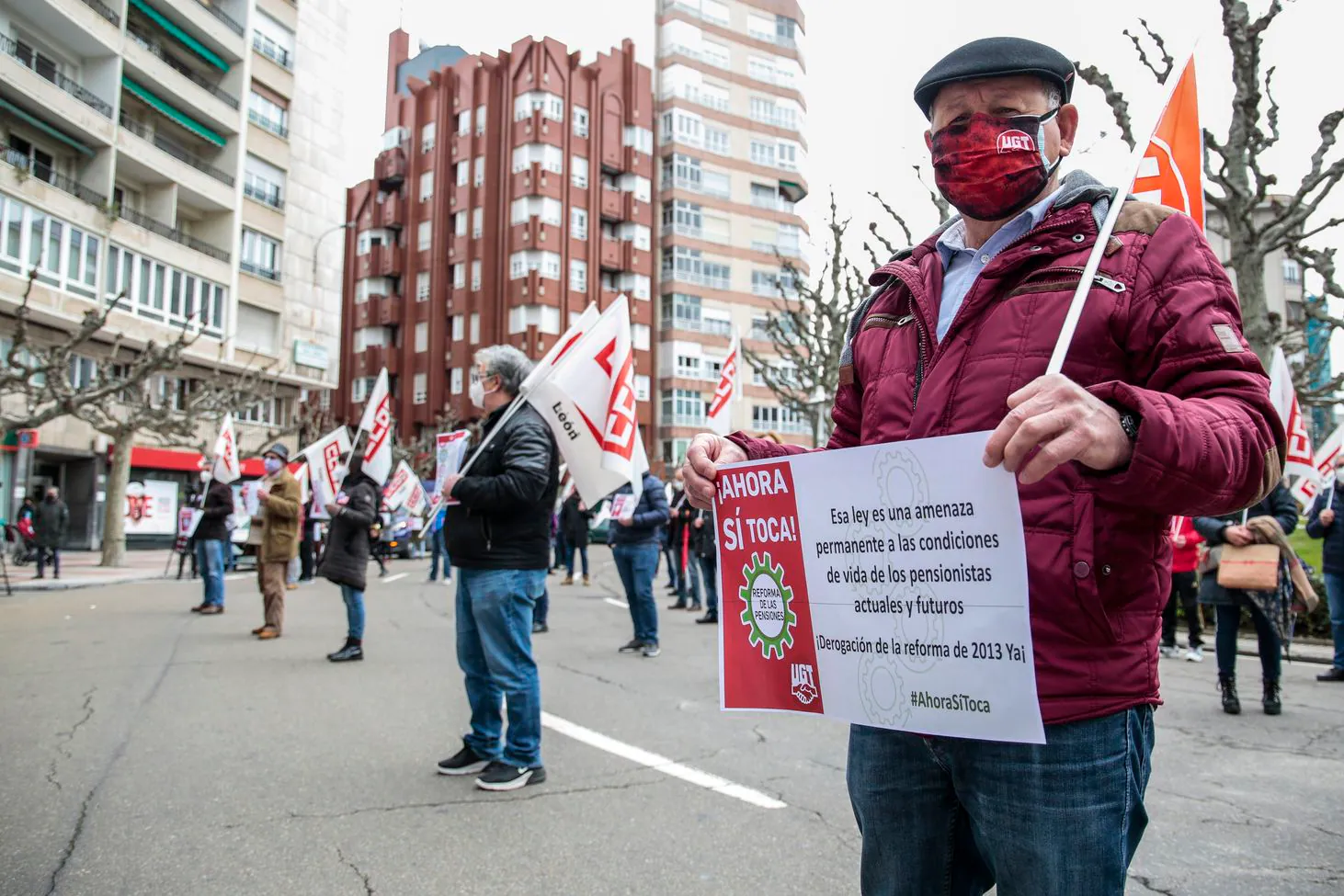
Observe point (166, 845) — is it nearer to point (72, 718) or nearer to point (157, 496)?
point (72, 718)

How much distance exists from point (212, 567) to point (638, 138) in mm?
49552

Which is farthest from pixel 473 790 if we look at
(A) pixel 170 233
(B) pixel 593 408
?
(A) pixel 170 233

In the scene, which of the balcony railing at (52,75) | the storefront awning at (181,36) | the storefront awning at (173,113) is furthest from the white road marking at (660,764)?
the storefront awning at (181,36)

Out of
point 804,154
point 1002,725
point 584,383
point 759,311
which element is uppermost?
point 804,154

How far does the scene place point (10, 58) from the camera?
2738 centimetres

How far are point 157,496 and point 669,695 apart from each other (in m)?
33.1

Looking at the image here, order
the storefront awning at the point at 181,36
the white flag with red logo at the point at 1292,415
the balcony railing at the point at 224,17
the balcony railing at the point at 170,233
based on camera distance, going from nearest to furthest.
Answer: the white flag with red logo at the point at 1292,415
the balcony railing at the point at 170,233
the storefront awning at the point at 181,36
the balcony railing at the point at 224,17

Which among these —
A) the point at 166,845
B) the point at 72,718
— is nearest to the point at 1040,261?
the point at 166,845

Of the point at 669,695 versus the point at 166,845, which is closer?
the point at 166,845

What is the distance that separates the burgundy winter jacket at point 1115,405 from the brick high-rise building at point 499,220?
5142cm

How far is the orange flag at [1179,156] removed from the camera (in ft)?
8.97

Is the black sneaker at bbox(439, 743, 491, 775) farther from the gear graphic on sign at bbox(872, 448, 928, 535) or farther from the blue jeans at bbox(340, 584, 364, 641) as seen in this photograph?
the blue jeans at bbox(340, 584, 364, 641)

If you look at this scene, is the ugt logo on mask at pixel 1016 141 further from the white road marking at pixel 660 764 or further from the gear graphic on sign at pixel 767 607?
the white road marking at pixel 660 764

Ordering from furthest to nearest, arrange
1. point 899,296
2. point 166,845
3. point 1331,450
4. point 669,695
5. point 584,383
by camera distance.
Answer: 1. point 1331,450
2. point 669,695
3. point 584,383
4. point 166,845
5. point 899,296
